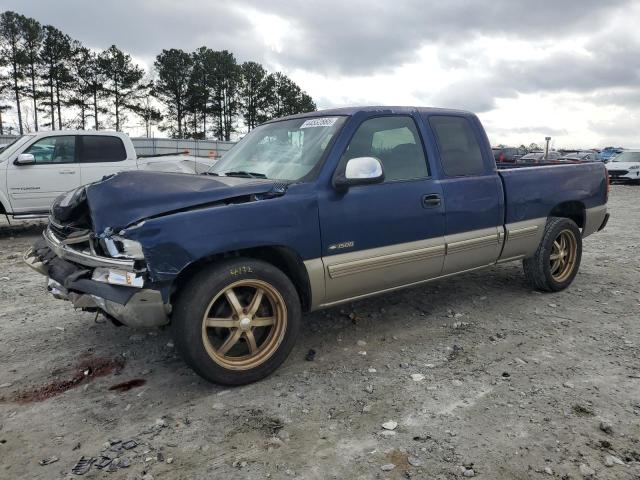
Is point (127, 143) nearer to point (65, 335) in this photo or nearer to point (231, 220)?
point (65, 335)

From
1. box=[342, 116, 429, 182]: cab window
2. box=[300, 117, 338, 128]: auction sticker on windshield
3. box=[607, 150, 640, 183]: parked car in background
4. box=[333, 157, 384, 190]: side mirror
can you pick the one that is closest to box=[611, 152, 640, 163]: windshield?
box=[607, 150, 640, 183]: parked car in background

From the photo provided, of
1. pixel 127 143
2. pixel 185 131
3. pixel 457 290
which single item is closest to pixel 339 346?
pixel 457 290

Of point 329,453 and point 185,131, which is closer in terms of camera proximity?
point 329,453

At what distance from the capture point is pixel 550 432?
8.80 ft

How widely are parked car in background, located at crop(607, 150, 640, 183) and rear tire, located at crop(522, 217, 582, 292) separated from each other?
2144cm

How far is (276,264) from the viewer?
346 centimetres

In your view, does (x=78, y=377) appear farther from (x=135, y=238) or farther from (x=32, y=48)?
(x=32, y=48)

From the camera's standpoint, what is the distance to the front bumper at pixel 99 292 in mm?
2852

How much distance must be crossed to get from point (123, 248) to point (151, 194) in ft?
1.33

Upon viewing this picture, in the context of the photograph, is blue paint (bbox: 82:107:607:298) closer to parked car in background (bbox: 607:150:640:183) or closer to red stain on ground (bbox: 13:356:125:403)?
red stain on ground (bbox: 13:356:125:403)

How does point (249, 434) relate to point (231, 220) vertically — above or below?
below

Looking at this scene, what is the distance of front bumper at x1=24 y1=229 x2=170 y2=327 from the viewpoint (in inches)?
112

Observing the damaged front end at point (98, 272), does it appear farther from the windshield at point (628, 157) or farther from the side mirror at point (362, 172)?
the windshield at point (628, 157)

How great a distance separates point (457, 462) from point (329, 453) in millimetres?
656
